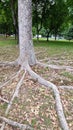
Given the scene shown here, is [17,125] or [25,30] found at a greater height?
[25,30]

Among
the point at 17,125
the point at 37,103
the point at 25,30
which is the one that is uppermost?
the point at 25,30

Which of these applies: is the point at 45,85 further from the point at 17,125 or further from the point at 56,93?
the point at 17,125

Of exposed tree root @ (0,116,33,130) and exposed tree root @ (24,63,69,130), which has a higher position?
exposed tree root @ (24,63,69,130)

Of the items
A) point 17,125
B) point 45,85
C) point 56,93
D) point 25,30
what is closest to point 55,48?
point 25,30

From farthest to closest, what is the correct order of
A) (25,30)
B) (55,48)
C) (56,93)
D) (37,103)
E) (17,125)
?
1. (55,48)
2. (25,30)
3. (56,93)
4. (37,103)
5. (17,125)

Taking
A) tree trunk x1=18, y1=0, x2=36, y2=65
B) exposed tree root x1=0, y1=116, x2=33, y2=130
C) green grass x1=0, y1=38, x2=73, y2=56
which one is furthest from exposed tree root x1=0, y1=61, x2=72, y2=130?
green grass x1=0, y1=38, x2=73, y2=56

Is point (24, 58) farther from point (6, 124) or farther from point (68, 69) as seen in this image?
point (6, 124)

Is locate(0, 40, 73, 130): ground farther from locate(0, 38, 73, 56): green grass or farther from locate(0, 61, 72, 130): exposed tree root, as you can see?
locate(0, 38, 73, 56): green grass

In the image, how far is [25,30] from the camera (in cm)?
684

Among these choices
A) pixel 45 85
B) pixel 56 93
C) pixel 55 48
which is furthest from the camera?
pixel 55 48

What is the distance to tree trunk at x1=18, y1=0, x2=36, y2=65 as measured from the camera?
6812mm

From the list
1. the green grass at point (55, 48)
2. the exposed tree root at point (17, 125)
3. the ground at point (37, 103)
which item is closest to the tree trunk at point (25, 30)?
the ground at point (37, 103)

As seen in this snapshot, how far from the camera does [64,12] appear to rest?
25938 mm

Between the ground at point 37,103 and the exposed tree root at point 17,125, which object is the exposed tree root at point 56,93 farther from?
the exposed tree root at point 17,125
